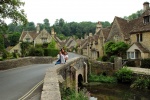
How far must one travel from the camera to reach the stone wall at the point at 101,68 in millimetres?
40906

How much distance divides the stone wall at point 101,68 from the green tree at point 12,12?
19.5 m

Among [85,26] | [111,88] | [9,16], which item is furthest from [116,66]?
[85,26]

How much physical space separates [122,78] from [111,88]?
3.45m

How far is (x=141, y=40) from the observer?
46.6 m

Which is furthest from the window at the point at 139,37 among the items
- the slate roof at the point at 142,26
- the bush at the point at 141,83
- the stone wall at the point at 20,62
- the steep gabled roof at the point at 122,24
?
the stone wall at the point at 20,62

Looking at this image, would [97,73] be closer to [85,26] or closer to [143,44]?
[143,44]

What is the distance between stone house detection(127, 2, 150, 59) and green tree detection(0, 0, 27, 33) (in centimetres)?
2592

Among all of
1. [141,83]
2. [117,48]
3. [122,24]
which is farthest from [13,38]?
[141,83]

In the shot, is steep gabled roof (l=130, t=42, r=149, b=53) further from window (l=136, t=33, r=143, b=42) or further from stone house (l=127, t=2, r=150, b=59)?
window (l=136, t=33, r=143, b=42)

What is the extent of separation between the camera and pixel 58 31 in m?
187

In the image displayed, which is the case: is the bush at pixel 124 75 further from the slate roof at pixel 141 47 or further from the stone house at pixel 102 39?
the stone house at pixel 102 39

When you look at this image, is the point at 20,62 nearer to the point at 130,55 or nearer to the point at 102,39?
the point at 130,55

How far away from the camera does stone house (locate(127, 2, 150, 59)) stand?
1772 inches

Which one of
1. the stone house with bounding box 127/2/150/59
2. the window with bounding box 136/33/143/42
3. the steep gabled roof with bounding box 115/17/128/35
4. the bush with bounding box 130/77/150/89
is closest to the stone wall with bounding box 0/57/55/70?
the bush with bounding box 130/77/150/89
